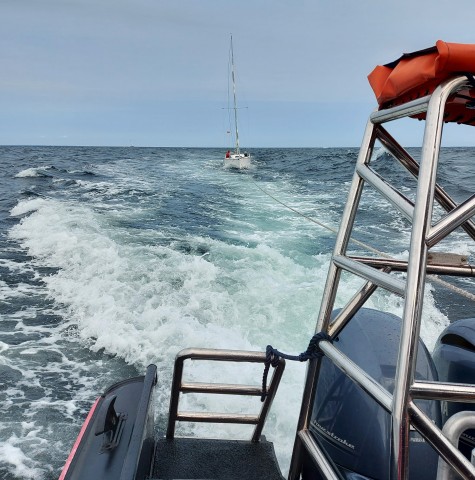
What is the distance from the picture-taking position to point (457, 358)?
6.21ft

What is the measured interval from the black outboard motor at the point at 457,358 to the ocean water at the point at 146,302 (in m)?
1.72

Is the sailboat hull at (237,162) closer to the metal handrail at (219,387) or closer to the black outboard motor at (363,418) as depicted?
the metal handrail at (219,387)

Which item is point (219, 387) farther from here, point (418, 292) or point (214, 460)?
point (418, 292)

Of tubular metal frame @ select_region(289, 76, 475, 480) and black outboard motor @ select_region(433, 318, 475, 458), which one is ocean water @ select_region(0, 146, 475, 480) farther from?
tubular metal frame @ select_region(289, 76, 475, 480)

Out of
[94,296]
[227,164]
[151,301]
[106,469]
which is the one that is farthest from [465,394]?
[227,164]

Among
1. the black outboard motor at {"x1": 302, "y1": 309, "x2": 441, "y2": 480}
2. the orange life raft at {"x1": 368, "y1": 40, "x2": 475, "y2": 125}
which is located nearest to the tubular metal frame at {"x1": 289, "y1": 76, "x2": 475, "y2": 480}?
the orange life raft at {"x1": 368, "y1": 40, "x2": 475, "y2": 125}

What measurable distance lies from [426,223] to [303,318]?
4.60m

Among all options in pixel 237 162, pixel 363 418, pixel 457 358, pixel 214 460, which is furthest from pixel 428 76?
pixel 237 162

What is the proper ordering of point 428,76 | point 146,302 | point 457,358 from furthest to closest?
point 146,302, point 457,358, point 428,76

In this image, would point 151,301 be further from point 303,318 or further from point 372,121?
point 372,121

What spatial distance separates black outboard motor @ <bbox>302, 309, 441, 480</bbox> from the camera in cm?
148

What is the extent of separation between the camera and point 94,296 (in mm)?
5711

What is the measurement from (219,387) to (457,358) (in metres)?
1.01

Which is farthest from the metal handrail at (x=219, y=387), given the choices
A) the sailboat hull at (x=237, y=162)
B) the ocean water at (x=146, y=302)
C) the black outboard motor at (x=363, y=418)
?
the sailboat hull at (x=237, y=162)
